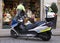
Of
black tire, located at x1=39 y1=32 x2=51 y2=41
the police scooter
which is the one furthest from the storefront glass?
black tire, located at x1=39 y1=32 x2=51 y2=41

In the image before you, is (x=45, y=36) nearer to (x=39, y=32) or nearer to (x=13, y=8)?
(x=39, y=32)

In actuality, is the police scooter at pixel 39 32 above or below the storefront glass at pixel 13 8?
below

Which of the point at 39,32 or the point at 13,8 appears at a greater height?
the point at 13,8

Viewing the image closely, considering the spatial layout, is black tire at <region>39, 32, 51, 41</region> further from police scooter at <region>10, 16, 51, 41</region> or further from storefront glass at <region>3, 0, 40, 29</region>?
storefront glass at <region>3, 0, 40, 29</region>

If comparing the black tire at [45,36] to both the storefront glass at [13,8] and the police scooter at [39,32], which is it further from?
the storefront glass at [13,8]

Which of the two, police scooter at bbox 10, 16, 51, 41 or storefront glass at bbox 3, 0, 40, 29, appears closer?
police scooter at bbox 10, 16, 51, 41

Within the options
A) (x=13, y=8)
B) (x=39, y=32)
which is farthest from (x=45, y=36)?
(x=13, y=8)

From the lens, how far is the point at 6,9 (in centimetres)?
1795

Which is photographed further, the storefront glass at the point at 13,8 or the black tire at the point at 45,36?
the storefront glass at the point at 13,8

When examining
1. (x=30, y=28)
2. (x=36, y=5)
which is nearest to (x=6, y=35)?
(x=30, y=28)

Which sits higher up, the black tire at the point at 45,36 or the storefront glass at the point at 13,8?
the storefront glass at the point at 13,8

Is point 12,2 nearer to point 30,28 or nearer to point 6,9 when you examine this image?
point 6,9

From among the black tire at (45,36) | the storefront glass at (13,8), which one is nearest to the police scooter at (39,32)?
the black tire at (45,36)

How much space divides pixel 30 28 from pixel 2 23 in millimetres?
4517
